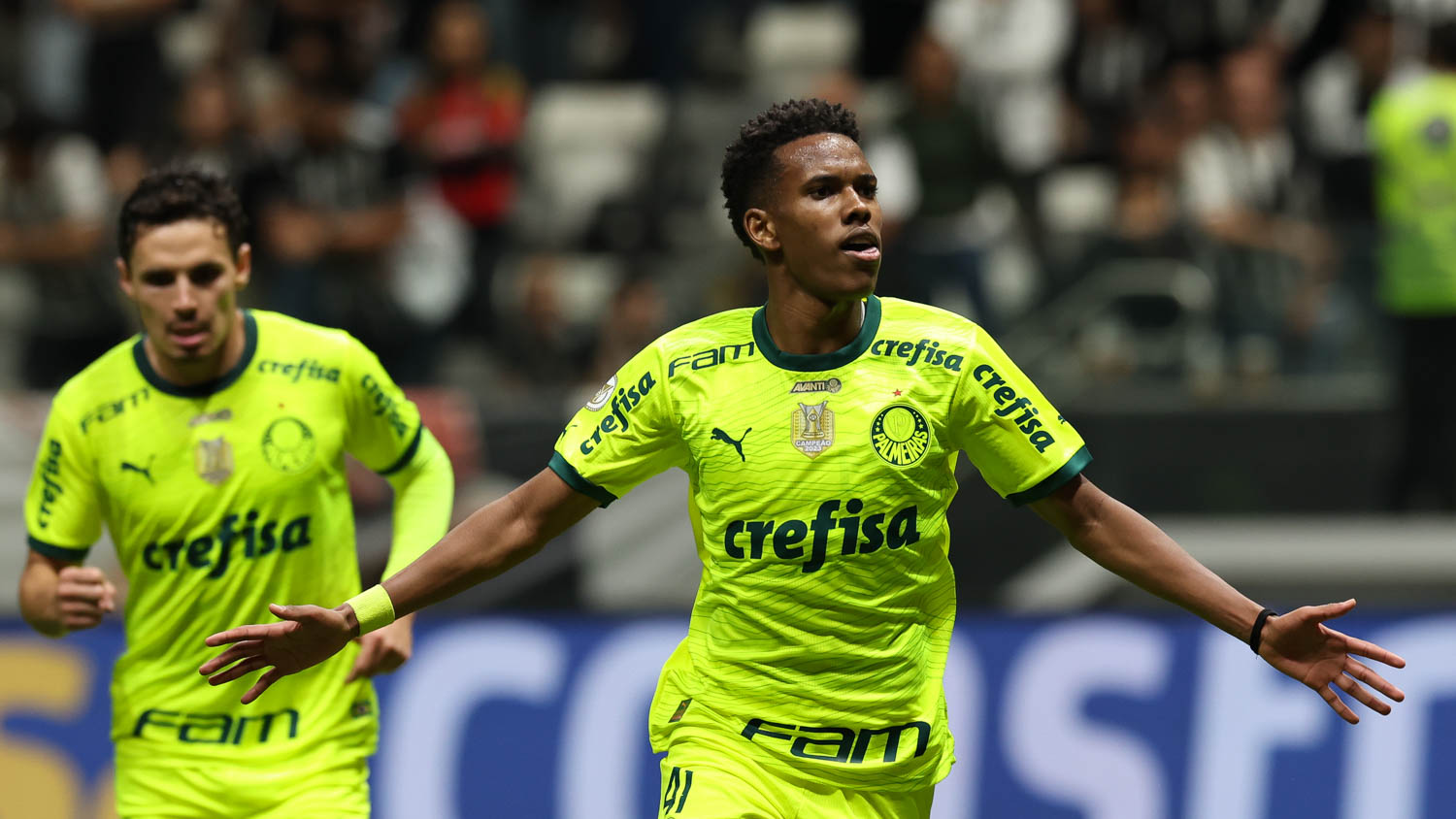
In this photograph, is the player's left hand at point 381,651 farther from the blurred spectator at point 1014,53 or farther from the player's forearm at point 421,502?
the blurred spectator at point 1014,53

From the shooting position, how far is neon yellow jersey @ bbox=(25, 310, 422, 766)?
5371 millimetres

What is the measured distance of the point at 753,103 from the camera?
39.5 ft

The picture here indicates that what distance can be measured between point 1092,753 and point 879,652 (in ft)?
11.5

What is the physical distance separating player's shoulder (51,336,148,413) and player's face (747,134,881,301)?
203 centimetres

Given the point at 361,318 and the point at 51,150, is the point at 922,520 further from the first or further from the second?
the point at 51,150

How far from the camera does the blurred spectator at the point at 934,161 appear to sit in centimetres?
1034

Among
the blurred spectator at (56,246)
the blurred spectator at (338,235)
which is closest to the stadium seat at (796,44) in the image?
the blurred spectator at (338,235)

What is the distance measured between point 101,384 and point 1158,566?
9.81 ft

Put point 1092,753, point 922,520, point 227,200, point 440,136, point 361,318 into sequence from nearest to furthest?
point 922,520, point 227,200, point 1092,753, point 361,318, point 440,136

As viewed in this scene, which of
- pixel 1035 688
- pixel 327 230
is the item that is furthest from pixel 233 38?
pixel 1035 688

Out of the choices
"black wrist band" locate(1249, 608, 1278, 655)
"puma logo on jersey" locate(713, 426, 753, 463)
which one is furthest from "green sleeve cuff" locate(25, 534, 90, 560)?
"black wrist band" locate(1249, 608, 1278, 655)

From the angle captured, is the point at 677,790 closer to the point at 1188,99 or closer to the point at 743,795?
the point at 743,795

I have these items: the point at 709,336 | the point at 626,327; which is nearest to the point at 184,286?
the point at 709,336

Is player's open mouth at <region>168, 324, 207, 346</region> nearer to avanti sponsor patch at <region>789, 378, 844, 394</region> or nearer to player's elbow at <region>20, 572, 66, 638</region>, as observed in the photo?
player's elbow at <region>20, 572, 66, 638</region>
